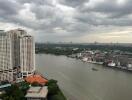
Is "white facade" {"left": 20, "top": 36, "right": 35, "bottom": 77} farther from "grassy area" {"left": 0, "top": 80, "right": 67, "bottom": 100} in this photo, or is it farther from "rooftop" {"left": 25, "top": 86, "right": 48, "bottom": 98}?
"rooftop" {"left": 25, "top": 86, "right": 48, "bottom": 98}

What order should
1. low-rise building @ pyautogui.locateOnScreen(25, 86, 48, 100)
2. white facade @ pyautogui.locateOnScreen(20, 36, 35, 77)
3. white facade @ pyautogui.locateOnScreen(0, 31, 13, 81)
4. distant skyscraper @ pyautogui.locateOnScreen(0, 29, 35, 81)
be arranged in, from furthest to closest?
white facade @ pyautogui.locateOnScreen(20, 36, 35, 77), distant skyscraper @ pyautogui.locateOnScreen(0, 29, 35, 81), white facade @ pyautogui.locateOnScreen(0, 31, 13, 81), low-rise building @ pyautogui.locateOnScreen(25, 86, 48, 100)

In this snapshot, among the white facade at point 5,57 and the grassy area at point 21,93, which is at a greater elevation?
the white facade at point 5,57

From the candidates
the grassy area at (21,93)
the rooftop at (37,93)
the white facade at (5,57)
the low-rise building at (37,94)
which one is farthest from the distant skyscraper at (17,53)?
the low-rise building at (37,94)

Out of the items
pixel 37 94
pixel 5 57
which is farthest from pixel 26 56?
pixel 37 94

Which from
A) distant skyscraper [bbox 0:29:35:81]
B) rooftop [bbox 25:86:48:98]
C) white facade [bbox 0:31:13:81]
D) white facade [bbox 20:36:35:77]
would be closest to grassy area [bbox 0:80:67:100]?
rooftop [bbox 25:86:48:98]

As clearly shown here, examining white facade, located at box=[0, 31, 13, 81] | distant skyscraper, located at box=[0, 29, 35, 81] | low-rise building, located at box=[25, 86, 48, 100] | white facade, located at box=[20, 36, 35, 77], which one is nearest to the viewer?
low-rise building, located at box=[25, 86, 48, 100]

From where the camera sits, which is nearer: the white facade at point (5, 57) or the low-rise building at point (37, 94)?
the low-rise building at point (37, 94)

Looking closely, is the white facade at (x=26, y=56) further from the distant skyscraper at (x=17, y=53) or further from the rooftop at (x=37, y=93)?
the rooftop at (x=37, y=93)

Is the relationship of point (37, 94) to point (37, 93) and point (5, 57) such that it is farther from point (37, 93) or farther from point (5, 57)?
point (5, 57)

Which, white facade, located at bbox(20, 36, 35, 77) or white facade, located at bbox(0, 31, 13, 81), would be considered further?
white facade, located at bbox(20, 36, 35, 77)
